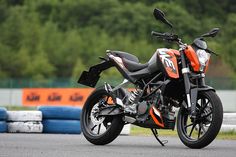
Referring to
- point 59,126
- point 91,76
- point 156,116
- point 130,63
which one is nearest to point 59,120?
point 59,126

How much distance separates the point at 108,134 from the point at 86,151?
1.25m

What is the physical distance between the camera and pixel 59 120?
44.7ft

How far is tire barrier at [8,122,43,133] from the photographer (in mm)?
13500

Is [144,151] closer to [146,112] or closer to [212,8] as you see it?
[146,112]

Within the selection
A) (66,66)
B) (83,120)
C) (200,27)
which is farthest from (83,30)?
(83,120)

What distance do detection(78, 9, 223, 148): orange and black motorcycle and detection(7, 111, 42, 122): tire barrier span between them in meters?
2.89

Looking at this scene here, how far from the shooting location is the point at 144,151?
898 centimetres

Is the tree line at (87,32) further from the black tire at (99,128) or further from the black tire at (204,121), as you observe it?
the black tire at (204,121)

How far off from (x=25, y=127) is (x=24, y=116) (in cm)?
21

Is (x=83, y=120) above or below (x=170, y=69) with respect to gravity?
below

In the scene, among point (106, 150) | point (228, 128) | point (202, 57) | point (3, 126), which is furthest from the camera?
point (228, 128)

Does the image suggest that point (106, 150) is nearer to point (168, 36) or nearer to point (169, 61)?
point (169, 61)

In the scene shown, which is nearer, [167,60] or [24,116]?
[167,60]

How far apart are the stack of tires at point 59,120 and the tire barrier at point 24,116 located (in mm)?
159
